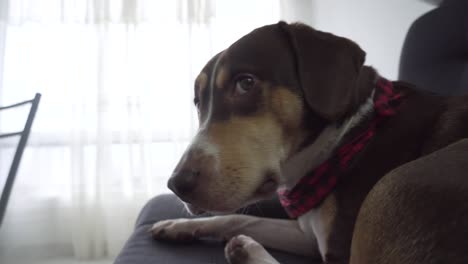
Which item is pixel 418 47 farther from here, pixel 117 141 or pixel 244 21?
pixel 117 141

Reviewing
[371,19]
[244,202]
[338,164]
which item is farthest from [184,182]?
[371,19]

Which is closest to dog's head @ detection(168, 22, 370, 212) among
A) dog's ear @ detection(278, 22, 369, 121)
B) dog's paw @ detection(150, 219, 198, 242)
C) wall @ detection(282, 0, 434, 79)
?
dog's ear @ detection(278, 22, 369, 121)

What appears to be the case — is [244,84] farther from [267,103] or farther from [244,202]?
[244,202]

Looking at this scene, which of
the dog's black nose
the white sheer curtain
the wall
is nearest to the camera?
the dog's black nose

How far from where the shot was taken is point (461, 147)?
2.60 ft

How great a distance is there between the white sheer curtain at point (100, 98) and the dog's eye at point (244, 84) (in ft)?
5.03

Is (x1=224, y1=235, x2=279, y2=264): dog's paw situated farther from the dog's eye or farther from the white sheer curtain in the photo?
the white sheer curtain

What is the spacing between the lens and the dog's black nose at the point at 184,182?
35.9 inches

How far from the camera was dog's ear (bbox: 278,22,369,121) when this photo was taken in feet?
3.39

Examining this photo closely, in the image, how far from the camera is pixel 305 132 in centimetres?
109

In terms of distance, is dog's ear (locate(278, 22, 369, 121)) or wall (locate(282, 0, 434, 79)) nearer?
Result: dog's ear (locate(278, 22, 369, 121))

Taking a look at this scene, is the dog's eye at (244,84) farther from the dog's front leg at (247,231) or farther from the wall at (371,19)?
the wall at (371,19)

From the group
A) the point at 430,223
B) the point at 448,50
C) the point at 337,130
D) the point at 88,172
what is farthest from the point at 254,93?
the point at 88,172

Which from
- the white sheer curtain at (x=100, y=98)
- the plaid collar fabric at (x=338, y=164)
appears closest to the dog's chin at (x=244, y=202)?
the plaid collar fabric at (x=338, y=164)
